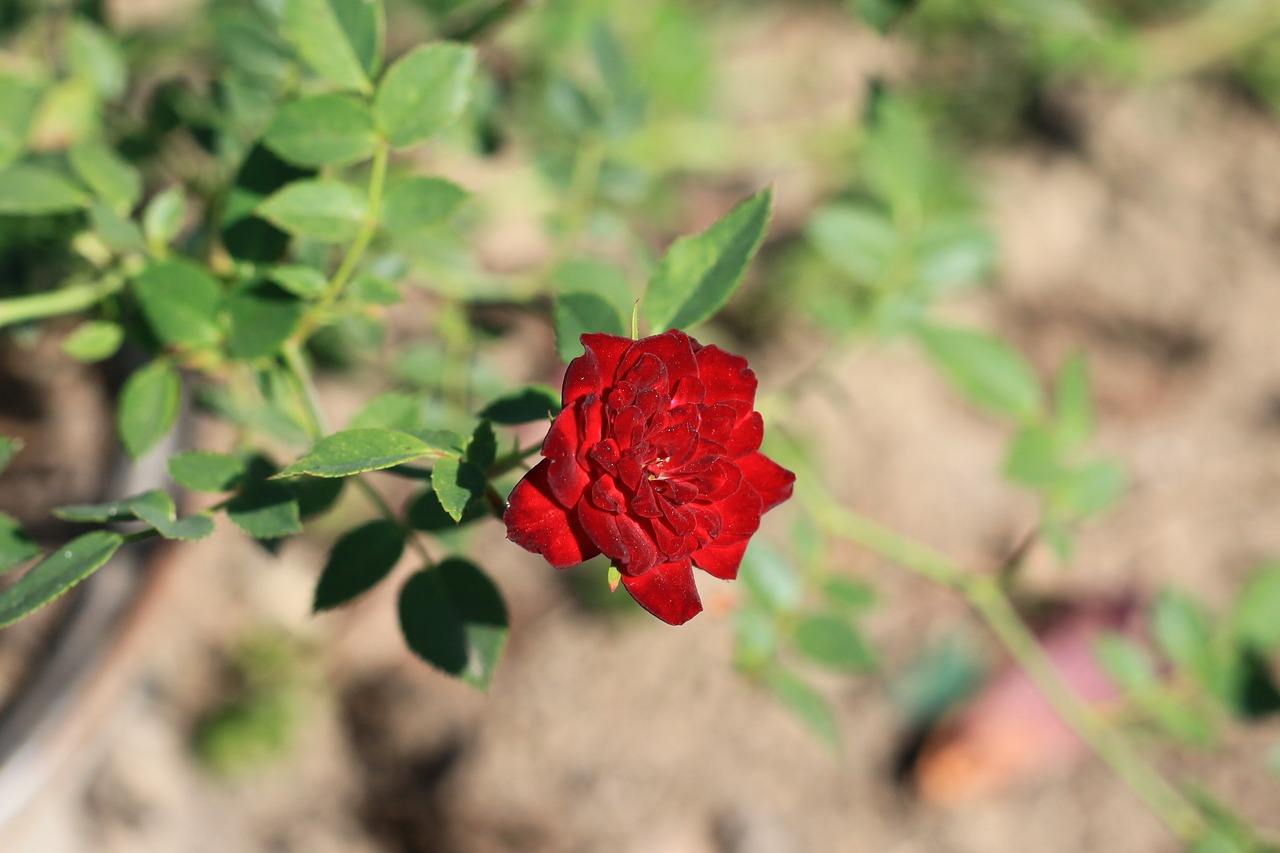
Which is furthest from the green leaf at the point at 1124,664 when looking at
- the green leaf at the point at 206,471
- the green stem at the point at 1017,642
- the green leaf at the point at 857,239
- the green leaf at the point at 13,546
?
the green leaf at the point at 13,546

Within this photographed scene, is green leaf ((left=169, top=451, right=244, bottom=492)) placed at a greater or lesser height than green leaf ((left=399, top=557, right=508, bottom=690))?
greater

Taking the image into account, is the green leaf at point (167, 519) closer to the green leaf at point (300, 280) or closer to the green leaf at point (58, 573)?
the green leaf at point (58, 573)

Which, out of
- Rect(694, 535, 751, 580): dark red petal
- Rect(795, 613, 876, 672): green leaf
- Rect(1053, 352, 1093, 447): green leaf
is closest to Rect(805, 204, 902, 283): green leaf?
Rect(1053, 352, 1093, 447): green leaf

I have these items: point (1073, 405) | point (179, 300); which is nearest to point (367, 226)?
point (179, 300)

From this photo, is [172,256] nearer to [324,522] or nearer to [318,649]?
[324,522]

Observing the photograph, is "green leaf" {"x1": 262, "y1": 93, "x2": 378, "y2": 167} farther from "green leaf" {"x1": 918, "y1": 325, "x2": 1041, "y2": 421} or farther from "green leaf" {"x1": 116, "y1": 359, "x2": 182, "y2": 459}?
"green leaf" {"x1": 918, "y1": 325, "x2": 1041, "y2": 421}

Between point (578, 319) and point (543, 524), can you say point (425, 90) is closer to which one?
point (578, 319)
